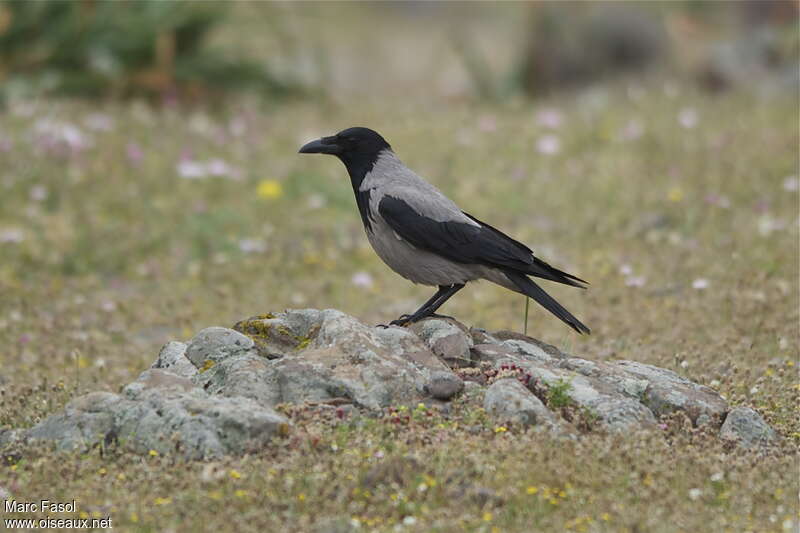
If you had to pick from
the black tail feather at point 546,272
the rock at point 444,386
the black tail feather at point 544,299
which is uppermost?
the black tail feather at point 546,272

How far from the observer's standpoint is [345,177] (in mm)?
11703

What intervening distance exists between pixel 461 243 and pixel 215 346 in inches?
56.9

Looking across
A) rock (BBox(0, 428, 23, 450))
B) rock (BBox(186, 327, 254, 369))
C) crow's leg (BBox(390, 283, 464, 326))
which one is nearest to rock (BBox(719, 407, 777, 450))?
crow's leg (BBox(390, 283, 464, 326))

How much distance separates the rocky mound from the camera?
16.0ft

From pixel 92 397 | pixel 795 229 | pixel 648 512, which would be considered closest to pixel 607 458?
pixel 648 512

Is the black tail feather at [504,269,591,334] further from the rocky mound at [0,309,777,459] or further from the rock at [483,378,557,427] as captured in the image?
the rock at [483,378,557,427]

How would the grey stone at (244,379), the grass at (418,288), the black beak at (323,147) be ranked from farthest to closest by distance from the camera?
the black beak at (323,147) → the grey stone at (244,379) → the grass at (418,288)

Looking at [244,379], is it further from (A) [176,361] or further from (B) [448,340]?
(B) [448,340]

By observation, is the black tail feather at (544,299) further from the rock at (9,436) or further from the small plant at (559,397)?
the rock at (9,436)

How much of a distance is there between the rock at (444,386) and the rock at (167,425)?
0.77 meters

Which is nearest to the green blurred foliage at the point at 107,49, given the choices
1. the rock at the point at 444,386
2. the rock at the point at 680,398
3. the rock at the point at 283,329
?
the rock at the point at 283,329

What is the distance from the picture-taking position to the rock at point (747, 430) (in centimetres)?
521

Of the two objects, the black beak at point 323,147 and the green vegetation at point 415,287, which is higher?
the black beak at point 323,147

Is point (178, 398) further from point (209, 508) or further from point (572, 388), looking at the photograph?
point (572, 388)
